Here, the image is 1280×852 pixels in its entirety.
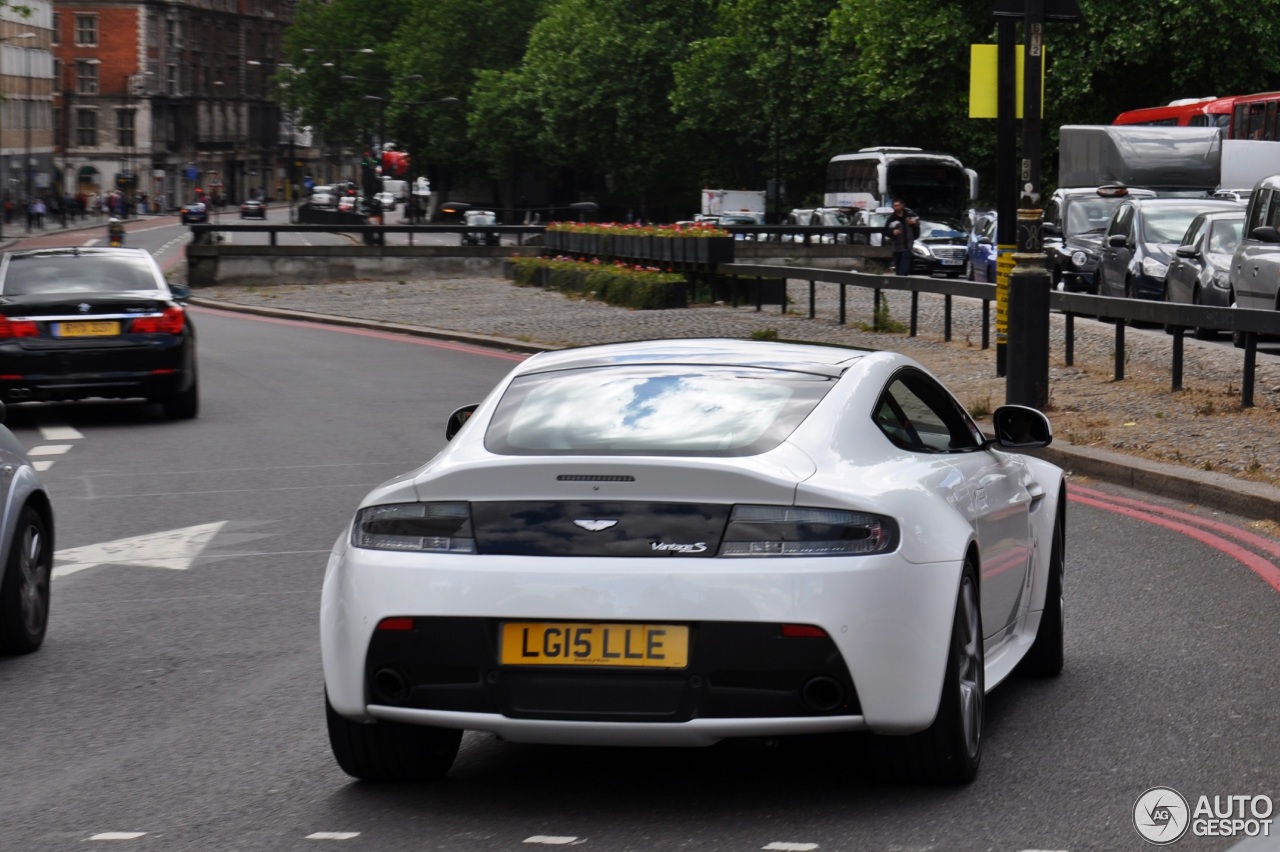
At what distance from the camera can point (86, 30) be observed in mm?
143500

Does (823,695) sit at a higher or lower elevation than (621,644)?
lower

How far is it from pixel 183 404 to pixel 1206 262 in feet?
40.7

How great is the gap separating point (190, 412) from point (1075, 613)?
432 inches

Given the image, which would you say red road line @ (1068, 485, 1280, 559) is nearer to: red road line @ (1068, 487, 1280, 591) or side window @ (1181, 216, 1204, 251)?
red road line @ (1068, 487, 1280, 591)

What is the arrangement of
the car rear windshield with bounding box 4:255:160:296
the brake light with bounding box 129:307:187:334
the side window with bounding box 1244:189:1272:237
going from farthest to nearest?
the side window with bounding box 1244:189:1272:237, the car rear windshield with bounding box 4:255:160:296, the brake light with bounding box 129:307:187:334

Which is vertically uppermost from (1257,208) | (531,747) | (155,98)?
(155,98)

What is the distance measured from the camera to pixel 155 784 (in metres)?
5.72

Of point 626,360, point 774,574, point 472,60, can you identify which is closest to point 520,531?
Result: point 774,574

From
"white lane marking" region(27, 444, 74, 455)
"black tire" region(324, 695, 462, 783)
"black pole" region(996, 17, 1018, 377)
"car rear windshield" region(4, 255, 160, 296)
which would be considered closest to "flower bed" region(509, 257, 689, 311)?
"black pole" region(996, 17, 1018, 377)

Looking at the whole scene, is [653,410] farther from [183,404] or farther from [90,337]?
[183,404]

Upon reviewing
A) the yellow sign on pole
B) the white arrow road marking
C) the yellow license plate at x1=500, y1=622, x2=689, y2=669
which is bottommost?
the white arrow road marking

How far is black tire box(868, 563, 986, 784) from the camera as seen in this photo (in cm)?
538

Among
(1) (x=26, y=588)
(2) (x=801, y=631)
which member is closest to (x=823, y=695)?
(2) (x=801, y=631)

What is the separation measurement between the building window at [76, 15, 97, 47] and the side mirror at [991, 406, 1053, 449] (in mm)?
143584
